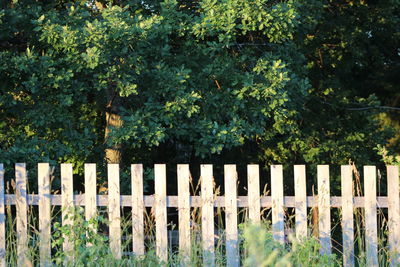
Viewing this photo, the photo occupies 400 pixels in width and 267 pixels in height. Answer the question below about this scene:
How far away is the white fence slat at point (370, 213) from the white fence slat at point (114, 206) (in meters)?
2.19

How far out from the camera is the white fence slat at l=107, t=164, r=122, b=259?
5.84 meters

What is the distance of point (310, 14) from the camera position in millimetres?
11844

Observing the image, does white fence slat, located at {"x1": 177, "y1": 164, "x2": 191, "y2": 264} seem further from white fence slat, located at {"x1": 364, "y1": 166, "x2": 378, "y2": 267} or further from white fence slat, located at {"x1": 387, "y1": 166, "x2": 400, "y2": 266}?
white fence slat, located at {"x1": 387, "y1": 166, "x2": 400, "y2": 266}

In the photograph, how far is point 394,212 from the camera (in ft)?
18.5

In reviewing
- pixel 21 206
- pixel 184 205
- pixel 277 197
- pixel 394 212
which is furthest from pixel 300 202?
pixel 21 206

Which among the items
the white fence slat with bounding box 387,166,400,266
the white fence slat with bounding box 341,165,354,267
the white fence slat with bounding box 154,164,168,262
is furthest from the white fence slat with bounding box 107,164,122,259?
the white fence slat with bounding box 387,166,400,266

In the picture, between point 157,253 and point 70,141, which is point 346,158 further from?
point 157,253

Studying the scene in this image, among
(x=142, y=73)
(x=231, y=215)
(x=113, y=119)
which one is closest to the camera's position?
(x=231, y=215)

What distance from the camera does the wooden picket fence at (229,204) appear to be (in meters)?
5.63

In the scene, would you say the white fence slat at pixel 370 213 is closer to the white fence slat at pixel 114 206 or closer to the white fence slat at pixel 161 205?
the white fence slat at pixel 161 205

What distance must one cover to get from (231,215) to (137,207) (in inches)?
33.6

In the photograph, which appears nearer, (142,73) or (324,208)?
(324,208)

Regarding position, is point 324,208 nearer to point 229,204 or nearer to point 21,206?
point 229,204

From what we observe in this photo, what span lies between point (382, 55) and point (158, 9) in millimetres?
9008
